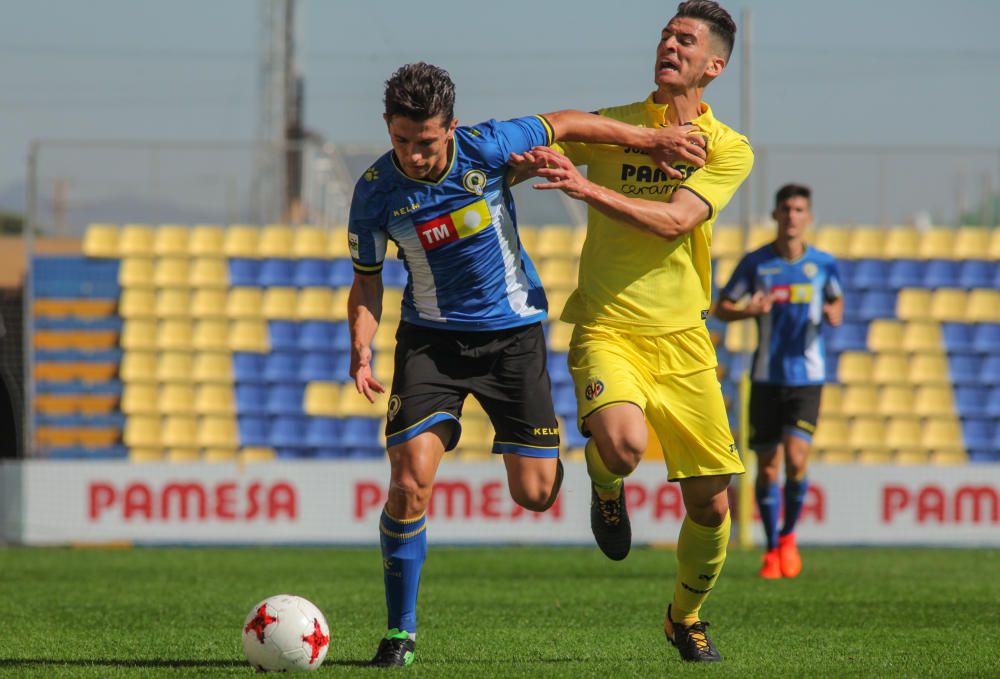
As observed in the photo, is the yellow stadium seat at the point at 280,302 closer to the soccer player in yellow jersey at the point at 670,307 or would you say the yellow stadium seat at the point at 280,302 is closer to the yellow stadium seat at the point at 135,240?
the yellow stadium seat at the point at 135,240

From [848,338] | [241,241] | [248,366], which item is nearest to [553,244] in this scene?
[848,338]

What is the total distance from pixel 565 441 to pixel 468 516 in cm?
184

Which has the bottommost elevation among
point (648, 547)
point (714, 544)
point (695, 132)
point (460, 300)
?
point (648, 547)

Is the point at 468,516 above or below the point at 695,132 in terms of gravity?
below

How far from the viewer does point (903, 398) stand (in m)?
15.8

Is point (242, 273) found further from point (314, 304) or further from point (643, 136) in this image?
point (643, 136)

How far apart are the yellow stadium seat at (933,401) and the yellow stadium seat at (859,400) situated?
46 cm

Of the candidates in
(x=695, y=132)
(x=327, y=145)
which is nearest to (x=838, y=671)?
(x=695, y=132)

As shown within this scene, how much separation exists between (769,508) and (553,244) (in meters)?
6.58

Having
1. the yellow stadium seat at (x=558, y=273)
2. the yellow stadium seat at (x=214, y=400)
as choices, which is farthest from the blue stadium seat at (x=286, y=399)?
the yellow stadium seat at (x=558, y=273)

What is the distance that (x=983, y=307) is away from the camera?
1609cm

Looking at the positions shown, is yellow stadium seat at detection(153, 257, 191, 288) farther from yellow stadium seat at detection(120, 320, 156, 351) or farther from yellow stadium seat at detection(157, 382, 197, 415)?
yellow stadium seat at detection(157, 382, 197, 415)

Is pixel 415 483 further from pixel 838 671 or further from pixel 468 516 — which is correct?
pixel 468 516

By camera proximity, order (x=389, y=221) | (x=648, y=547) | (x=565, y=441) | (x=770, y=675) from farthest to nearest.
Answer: (x=565, y=441), (x=648, y=547), (x=389, y=221), (x=770, y=675)
